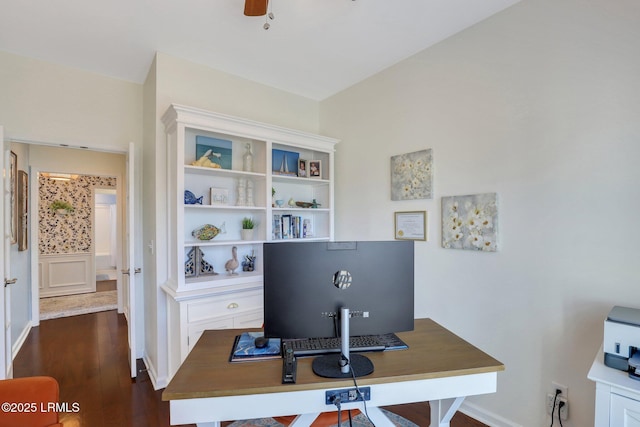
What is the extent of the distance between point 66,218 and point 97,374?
178 inches

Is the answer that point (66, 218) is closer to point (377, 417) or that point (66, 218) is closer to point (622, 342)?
point (377, 417)

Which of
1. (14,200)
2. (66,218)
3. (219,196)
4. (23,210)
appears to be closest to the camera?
(219,196)

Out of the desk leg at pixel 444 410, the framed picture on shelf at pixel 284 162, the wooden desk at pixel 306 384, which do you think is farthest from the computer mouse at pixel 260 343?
the framed picture on shelf at pixel 284 162

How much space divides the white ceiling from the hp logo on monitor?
181cm

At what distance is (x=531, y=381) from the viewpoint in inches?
74.7

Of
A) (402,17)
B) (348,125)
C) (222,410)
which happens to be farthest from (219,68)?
(222,410)

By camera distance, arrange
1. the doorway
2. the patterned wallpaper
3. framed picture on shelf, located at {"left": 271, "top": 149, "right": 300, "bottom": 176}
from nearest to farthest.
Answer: framed picture on shelf, located at {"left": 271, "top": 149, "right": 300, "bottom": 176}, the doorway, the patterned wallpaper

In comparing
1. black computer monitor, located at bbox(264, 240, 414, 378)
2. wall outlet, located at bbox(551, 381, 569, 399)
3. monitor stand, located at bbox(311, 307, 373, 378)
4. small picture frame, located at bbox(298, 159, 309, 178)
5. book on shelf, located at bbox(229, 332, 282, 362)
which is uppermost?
small picture frame, located at bbox(298, 159, 309, 178)

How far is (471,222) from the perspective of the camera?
2.19m

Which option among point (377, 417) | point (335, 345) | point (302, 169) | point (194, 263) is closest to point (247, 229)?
point (194, 263)

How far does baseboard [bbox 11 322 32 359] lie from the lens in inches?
123

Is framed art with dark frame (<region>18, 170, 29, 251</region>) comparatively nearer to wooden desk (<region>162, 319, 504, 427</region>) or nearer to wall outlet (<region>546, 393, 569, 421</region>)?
wooden desk (<region>162, 319, 504, 427</region>)

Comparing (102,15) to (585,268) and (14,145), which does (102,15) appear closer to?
(14,145)

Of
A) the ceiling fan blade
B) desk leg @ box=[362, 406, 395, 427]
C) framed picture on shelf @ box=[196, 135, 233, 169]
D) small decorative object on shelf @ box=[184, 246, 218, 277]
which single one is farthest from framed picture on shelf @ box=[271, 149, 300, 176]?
desk leg @ box=[362, 406, 395, 427]
